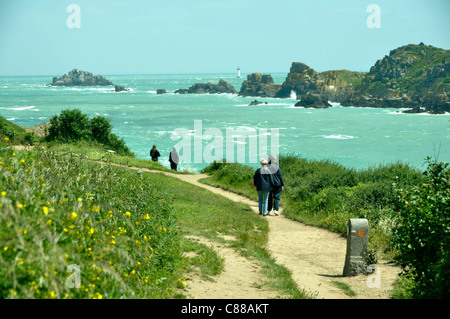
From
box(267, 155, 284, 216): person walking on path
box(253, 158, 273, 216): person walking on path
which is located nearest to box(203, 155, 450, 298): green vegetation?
box(267, 155, 284, 216): person walking on path

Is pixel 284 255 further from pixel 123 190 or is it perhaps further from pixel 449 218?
pixel 449 218

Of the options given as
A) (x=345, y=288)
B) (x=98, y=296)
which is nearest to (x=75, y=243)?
(x=98, y=296)

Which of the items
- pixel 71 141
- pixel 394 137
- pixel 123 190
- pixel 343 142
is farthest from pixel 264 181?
pixel 394 137

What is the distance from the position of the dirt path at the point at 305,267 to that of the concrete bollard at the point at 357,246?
0.18 m

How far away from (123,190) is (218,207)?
7.22 metres

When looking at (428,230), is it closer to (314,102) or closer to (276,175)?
(276,175)

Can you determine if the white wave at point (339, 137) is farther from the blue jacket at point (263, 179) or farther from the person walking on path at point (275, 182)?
the blue jacket at point (263, 179)

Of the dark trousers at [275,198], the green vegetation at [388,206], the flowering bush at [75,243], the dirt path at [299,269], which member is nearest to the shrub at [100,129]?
the green vegetation at [388,206]

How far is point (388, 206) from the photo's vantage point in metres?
15.3

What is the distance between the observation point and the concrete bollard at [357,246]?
9516mm

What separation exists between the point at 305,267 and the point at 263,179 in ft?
17.1

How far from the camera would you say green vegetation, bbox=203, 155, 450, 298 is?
22.3ft

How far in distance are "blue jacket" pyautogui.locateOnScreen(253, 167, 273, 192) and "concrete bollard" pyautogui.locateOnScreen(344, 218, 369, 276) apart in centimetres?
591

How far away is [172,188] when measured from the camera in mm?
19312
